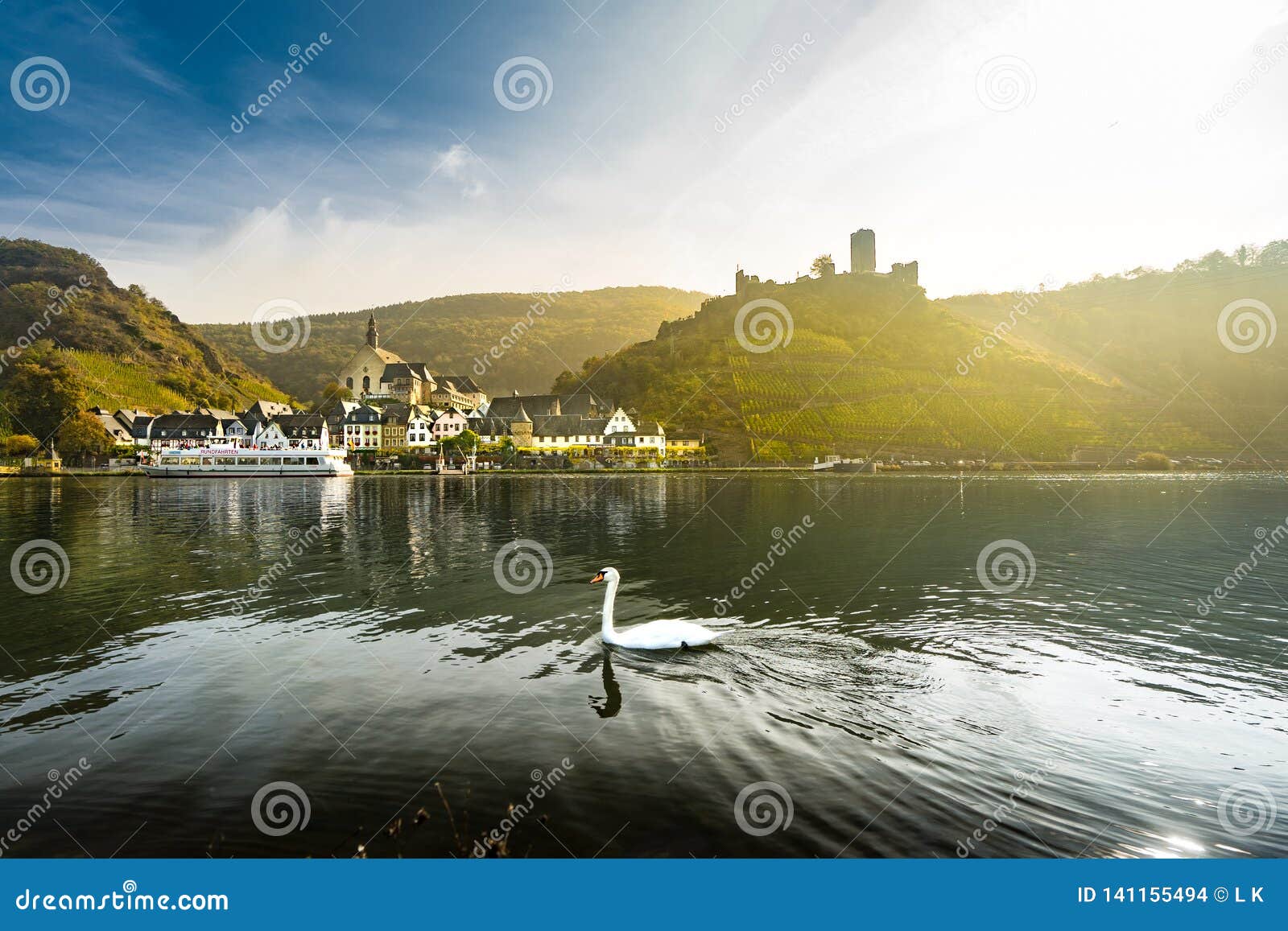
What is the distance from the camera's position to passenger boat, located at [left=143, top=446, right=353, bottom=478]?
123938 mm

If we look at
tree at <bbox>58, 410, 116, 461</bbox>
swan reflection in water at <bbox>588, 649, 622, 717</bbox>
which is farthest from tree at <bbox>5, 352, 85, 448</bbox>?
swan reflection in water at <bbox>588, 649, 622, 717</bbox>

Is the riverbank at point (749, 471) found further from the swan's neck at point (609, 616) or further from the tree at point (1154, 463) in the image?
the swan's neck at point (609, 616)

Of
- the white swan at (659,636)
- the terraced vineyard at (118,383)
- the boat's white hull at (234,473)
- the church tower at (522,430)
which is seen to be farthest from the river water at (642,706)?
the terraced vineyard at (118,383)

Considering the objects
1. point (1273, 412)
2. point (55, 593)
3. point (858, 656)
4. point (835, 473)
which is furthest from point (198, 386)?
point (1273, 412)

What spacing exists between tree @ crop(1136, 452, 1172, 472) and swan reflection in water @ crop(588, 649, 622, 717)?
150 metres

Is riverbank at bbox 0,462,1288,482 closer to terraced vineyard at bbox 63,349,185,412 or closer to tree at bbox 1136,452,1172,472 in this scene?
tree at bbox 1136,452,1172,472

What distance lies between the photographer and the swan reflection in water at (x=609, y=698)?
39.2 feet

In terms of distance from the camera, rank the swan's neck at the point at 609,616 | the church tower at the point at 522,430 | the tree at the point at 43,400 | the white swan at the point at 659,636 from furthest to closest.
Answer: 1. the church tower at the point at 522,430
2. the tree at the point at 43,400
3. the swan's neck at the point at 609,616
4. the white swan at the point at 659,636

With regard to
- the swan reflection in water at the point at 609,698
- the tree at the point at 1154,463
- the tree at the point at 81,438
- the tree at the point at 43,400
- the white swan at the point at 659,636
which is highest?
the tree at the point at 43,400

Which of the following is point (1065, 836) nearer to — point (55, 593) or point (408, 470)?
point (55, 593)

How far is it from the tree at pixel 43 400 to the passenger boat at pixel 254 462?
26.0m

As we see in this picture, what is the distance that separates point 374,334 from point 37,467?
88.1m

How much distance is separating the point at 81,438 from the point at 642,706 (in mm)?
169232

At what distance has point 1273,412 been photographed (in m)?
192
